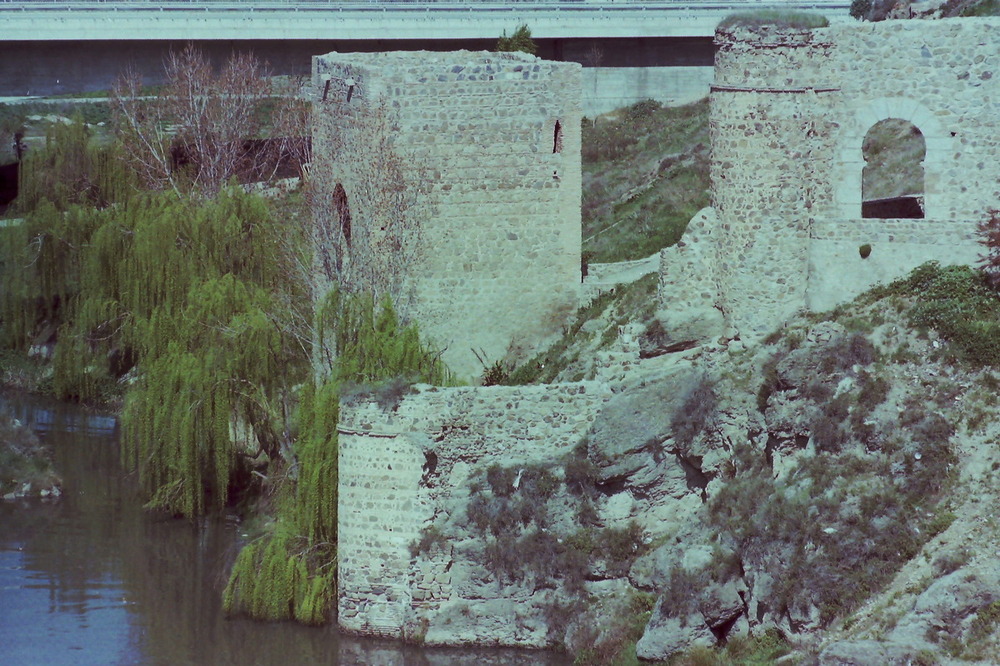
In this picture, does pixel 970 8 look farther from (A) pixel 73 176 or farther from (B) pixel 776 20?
(B) pixel 776 20

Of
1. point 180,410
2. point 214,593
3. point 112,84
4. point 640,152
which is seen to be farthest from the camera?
point 112,84

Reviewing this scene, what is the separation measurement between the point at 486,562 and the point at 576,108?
266 inches

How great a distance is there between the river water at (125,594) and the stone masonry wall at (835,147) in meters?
5.66

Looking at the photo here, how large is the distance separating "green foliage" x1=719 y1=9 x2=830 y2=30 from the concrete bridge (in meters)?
28.2

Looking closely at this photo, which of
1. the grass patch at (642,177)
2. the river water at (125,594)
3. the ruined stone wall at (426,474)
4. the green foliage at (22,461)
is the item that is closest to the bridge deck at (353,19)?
the grass patch at (642,177)

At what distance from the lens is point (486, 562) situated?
2398cm

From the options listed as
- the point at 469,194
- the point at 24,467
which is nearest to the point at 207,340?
the point at 24,467

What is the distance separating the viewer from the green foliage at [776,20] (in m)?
23.9

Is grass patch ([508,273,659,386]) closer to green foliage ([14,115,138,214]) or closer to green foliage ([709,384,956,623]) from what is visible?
green foliage ([709,384,956,623])

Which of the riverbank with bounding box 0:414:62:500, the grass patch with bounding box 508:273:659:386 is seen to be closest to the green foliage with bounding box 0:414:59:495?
the riverbank with bounding box 0:414:62:500

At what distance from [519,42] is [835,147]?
28493 millimetres

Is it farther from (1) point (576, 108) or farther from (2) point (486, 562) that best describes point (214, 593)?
(1) point (576, 108)

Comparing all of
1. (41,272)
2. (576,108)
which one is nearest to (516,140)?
(576,108)

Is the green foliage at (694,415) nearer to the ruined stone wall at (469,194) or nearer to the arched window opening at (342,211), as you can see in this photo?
the ruined stone wall at (469,194)
